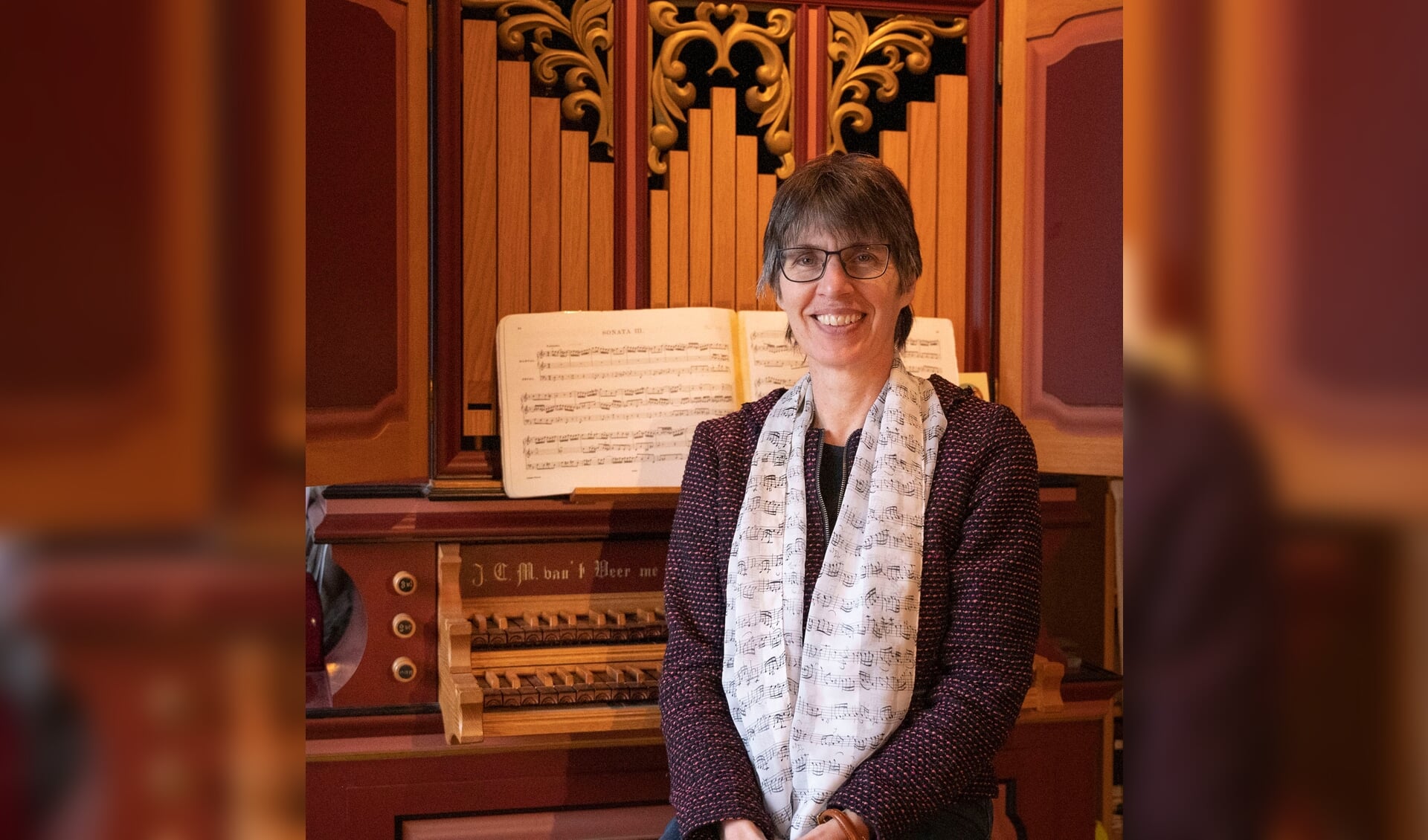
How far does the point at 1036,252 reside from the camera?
294cm

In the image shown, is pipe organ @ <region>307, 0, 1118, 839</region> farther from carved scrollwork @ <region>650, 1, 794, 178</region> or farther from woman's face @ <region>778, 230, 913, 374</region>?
woman's face @ <region>778, 230, 913, 374</region>

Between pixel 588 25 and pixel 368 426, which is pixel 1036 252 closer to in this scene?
pixel 588 25

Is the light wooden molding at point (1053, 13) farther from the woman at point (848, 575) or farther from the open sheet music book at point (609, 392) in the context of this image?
the open sheet music book at point (609, 392)

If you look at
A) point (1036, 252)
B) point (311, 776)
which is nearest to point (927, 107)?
A: point (1036, 252)

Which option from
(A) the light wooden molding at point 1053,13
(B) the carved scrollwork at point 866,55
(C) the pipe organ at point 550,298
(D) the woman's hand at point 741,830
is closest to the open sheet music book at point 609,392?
(C) the pipe organ at point 550,298

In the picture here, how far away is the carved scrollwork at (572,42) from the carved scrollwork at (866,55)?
1.86 feet

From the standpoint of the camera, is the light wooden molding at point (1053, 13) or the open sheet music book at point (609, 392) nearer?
the open sheet music book at point (609, 392)

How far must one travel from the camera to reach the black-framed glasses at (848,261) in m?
2.29

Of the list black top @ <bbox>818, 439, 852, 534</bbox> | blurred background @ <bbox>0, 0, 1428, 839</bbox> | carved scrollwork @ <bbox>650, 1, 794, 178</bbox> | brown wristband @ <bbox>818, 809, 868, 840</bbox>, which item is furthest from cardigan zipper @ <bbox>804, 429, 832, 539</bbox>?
blurred background @ <bbox>0, 0, 1428, 839</bbox>
